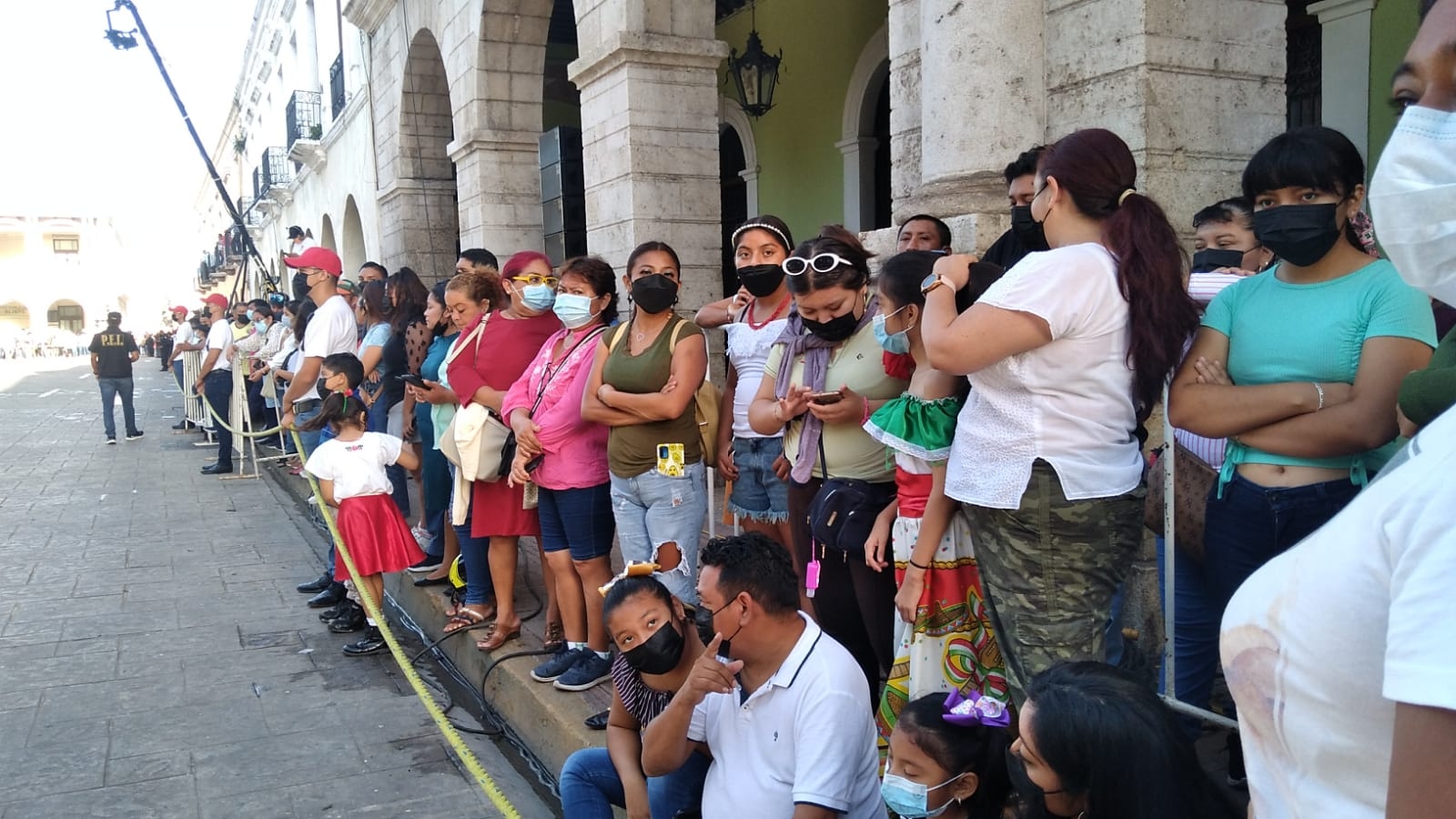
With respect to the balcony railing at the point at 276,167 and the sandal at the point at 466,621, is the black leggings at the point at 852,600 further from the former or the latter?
the balcony railing at the point at 276,167

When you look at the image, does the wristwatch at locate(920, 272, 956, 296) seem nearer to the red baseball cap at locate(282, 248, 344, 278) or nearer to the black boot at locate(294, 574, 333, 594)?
→ the black boot at locate(294, 574, 333, 594)

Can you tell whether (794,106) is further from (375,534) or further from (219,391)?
(219,391)

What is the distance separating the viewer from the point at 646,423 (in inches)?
166

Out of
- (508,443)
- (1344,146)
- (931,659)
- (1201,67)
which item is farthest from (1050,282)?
(508,443)

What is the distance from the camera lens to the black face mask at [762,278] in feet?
13.1

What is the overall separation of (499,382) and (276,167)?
26727mm

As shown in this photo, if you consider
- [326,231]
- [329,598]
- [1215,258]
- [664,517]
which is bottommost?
[329,598]

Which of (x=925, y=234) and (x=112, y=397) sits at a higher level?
(x=925, y=234)

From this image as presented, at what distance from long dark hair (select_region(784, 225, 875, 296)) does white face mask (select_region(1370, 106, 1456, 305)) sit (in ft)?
Answer: 7.84

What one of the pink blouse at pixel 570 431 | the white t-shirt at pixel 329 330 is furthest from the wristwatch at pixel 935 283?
the white t-shirt at pixel 329 330

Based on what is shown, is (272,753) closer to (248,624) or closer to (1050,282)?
(248,624)

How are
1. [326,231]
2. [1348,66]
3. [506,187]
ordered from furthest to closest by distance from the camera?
[326,231]
[506,187]
[1348,66]

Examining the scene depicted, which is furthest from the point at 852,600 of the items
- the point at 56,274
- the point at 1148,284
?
the point at 56,274

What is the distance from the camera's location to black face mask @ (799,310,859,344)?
3.40 m
